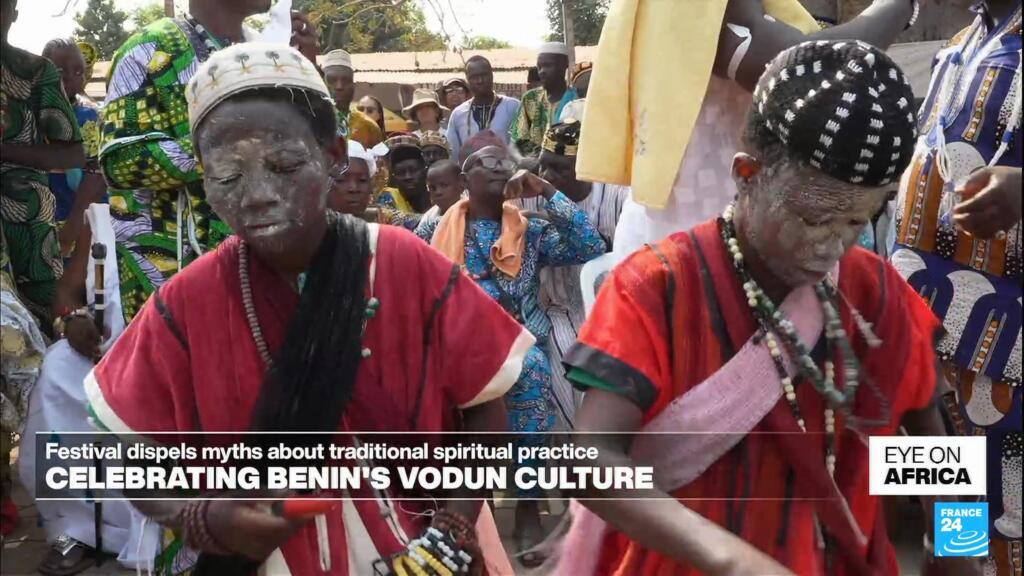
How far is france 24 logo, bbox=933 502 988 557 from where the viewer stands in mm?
2209

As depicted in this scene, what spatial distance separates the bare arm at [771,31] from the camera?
2.72 meters

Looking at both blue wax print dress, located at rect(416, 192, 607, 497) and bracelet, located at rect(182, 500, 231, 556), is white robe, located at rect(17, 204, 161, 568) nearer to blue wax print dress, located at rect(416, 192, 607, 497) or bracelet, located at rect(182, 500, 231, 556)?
blue wax print dress, located at rect(416, 192, 607, 497)

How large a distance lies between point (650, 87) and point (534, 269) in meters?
2.08

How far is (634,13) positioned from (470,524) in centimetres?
149

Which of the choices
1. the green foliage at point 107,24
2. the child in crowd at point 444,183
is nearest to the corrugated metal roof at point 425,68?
the child in crowd at point 444,183

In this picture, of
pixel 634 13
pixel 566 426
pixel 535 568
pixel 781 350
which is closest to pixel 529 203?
pixel 566 426

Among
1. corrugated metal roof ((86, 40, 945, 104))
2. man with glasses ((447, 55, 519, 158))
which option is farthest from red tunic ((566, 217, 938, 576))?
corrugated metal roof ((86, 40, 945, 104))

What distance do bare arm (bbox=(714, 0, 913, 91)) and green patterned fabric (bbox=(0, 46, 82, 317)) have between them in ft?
7.42

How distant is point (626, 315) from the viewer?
1.97m

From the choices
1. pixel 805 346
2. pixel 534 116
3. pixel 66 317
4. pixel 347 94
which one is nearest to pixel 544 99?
pixel 534 116

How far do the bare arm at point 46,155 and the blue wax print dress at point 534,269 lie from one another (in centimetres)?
170

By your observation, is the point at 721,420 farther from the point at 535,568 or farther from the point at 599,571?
the point at 535,568

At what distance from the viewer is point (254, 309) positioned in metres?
2.17

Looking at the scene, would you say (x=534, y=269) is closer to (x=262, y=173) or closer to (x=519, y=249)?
(x=519, y=249)
